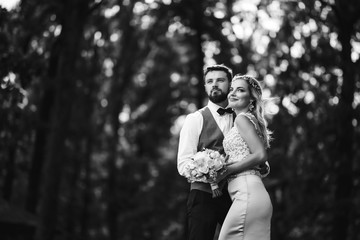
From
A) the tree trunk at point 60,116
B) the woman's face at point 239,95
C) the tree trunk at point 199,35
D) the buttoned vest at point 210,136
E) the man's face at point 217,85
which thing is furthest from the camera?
the tree trunk at point 199,35

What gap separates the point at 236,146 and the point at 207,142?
12.3 inches

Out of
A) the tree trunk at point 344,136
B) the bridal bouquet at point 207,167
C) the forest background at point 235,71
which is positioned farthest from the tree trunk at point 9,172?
the bridal bouquet at point 207,167

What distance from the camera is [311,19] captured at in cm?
1177

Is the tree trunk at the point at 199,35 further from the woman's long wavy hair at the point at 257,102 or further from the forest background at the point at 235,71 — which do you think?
the woman's long wavy hair at the point at 257,102

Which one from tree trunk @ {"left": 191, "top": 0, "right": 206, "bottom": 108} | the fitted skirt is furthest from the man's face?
tree trunk @ {"left": 191, "top": 0, "right": 206, "bottom": 108}

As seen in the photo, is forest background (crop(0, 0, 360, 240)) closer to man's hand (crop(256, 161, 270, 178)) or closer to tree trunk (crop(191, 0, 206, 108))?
tree trunk (crop(191, 0, 206, 108))

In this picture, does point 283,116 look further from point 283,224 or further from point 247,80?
point 247,80

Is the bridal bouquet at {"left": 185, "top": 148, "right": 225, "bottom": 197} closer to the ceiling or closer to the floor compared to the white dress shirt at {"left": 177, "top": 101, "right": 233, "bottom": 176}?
closer to the floor

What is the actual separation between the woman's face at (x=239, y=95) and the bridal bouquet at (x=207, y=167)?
48 cm

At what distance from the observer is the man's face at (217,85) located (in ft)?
18.2

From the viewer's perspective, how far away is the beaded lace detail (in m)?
5.17

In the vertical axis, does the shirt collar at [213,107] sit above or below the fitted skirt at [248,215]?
above

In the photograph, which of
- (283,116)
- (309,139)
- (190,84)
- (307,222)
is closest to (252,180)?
(283,116)

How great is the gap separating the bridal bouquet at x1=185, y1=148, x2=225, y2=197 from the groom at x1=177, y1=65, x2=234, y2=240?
0.14 meters
